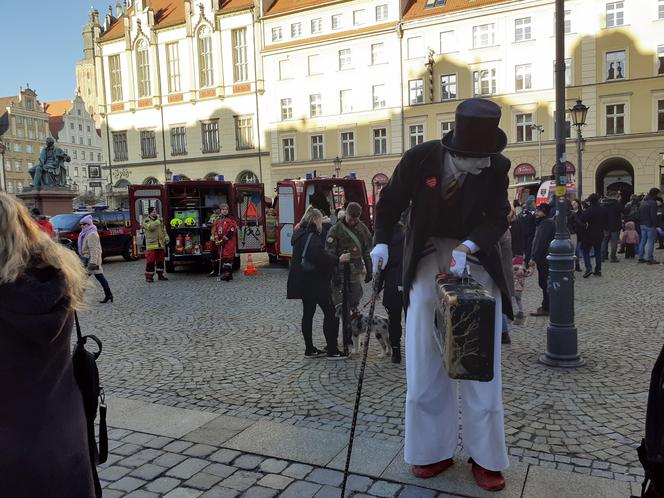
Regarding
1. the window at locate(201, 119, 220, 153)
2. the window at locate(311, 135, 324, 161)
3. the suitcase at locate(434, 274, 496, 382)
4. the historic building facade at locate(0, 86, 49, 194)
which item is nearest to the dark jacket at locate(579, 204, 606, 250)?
the suitcase at locate(434, 274, 496, 382)

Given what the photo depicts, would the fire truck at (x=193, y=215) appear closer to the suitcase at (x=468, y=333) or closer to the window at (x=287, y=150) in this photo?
the suitcase at (x=468, y=333)

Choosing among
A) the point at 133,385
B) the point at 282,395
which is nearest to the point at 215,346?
the point at 133,385

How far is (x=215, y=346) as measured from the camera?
7.29 meters

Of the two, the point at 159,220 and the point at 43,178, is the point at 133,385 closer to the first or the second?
the point at 159,220

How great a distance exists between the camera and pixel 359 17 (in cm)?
4122

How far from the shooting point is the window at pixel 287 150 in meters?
44.6

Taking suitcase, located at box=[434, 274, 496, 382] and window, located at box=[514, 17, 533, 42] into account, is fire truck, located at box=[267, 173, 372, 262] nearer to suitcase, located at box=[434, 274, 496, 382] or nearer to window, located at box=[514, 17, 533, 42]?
suitcase, located at box=[434, 274, 496, 382]

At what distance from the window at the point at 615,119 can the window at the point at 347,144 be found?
16.8 meters

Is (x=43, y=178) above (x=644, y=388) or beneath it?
above

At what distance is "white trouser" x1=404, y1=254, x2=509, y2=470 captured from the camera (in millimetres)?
3318

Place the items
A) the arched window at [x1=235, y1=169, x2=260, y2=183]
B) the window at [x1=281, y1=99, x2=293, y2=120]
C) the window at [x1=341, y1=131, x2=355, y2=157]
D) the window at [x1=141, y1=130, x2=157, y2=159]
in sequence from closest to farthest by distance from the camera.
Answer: the window at [x1=341, y1=131, x2=355, y2=157] → the window at [x1=281, y1=99, x2=293, y2=120] → the arched window at [x1=235, y1=169, x2=260, y2=183] → the window at [x1=141, y1=130, x2=157, y2=159]

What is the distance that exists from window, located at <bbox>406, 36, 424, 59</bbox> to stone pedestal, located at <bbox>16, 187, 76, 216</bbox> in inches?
967

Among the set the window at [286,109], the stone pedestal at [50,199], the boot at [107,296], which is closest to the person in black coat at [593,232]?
the boot at [107,296]

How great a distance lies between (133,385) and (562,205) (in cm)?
480
